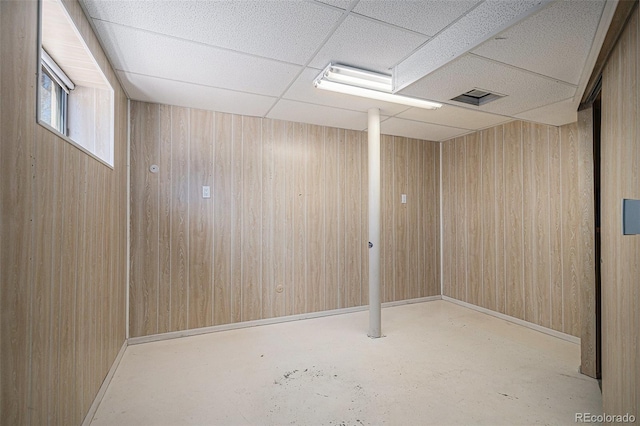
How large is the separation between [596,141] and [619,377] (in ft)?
5.91

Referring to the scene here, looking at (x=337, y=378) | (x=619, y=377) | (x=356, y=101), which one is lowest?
(x=337, y=378)

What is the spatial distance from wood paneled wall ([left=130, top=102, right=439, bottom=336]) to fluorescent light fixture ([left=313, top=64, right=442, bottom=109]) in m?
1.29

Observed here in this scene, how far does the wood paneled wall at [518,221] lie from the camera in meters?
3.16

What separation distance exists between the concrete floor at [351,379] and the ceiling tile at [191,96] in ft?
7.88

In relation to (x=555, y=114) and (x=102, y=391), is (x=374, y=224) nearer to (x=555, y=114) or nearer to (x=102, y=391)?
(x=555, y=114)

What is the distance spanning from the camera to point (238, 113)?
349 cm

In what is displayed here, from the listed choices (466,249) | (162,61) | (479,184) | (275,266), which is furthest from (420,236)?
(162,61)

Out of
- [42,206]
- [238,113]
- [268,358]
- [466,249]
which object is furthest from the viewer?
[466,249]

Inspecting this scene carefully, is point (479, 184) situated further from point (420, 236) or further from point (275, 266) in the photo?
point (275, 266)

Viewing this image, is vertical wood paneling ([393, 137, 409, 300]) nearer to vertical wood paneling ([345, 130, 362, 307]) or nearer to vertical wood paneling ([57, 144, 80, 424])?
vertical wood paneling ([345, 130, 362, 307])

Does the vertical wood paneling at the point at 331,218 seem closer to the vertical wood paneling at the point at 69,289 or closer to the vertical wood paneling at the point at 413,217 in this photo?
the vertical wood paneling at the point at 413,217

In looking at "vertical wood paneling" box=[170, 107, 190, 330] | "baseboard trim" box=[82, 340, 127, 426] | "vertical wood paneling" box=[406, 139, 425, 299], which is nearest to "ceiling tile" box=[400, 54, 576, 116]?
"vertical wood paneling" box=[406, 139, 425, 299]

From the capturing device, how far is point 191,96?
299 centimetres

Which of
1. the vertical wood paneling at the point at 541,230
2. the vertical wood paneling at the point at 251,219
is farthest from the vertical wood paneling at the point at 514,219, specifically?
the vertical wood paneling at the point at 251,219
